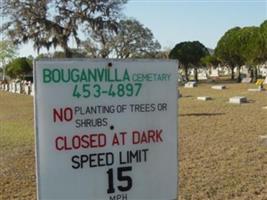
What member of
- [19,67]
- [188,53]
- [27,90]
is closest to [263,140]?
[27,90]

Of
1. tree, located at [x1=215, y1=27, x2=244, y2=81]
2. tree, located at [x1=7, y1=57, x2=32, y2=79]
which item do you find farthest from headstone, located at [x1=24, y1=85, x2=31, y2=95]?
tree, located at [x1=7, y1=57, x2=32, y2=79]

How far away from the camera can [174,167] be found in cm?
259

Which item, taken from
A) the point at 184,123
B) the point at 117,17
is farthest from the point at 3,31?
the point at 184,123

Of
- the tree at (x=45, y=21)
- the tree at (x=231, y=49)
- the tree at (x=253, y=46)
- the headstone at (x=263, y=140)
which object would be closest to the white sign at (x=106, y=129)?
the headstone at (x=263, y=140)

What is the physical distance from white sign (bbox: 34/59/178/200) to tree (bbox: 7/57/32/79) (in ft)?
242

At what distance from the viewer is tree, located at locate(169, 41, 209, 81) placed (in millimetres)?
65562

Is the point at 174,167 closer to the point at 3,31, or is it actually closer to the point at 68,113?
the point at 68,113

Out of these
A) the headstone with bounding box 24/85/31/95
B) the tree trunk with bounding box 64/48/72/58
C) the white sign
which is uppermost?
the tree trunk with bounding box 64/48/72/58

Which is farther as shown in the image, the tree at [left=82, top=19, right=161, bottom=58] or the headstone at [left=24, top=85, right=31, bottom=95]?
the tree at [left=82, top=19, right=161, bottom=58]

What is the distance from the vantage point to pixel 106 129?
2.40 meters

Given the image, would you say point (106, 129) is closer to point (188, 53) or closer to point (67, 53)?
point (67, 53)

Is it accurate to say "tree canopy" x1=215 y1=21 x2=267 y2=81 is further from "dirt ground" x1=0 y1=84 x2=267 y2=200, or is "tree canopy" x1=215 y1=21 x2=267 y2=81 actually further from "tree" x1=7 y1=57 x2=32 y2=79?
"dirt ground" x1=0 y1=84 x2=267 y2=200

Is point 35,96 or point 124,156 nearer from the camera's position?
point 35,96

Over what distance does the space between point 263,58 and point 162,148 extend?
49849 mm
